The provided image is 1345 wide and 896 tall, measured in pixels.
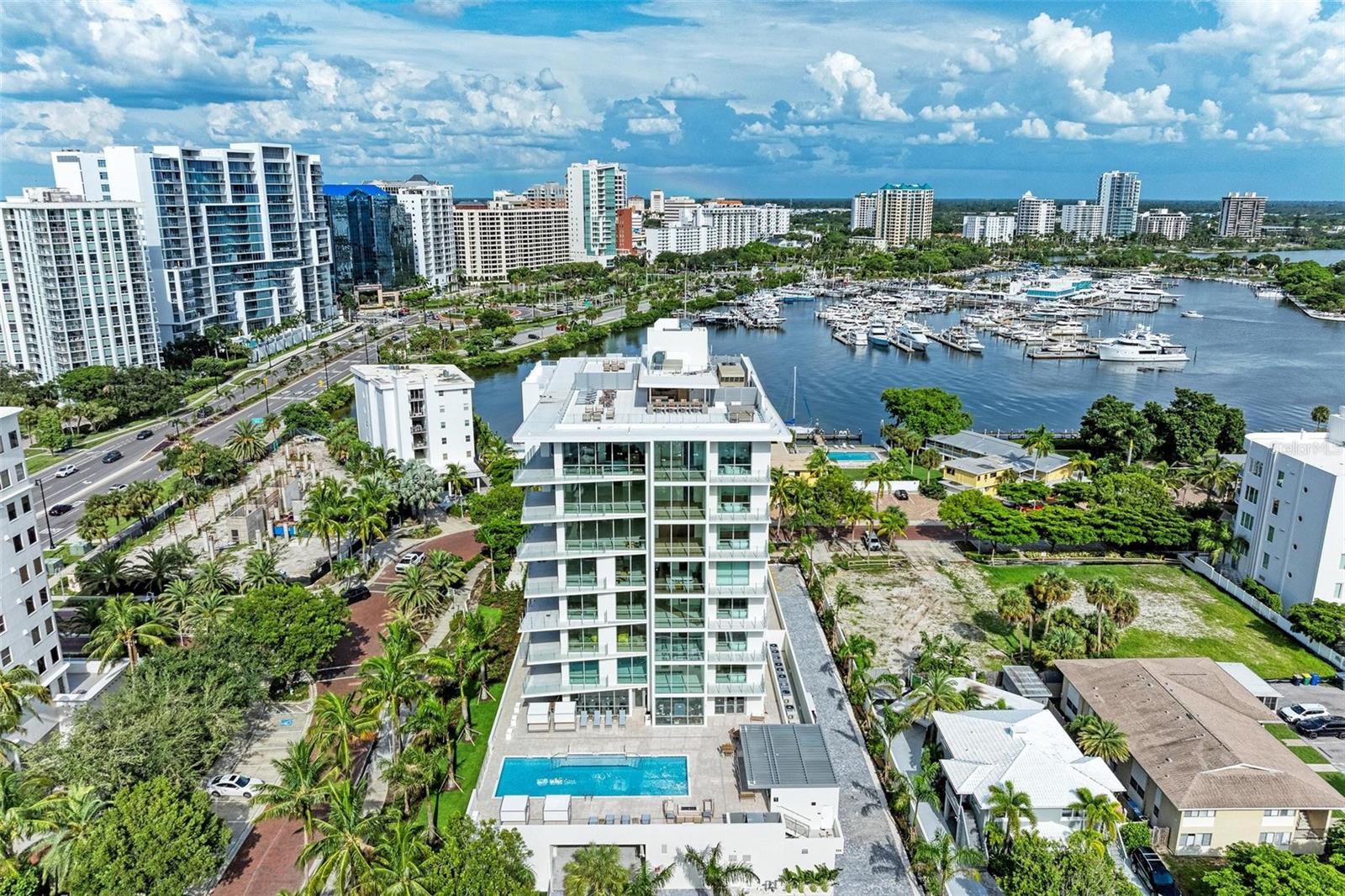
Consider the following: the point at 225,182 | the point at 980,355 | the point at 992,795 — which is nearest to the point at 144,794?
the point at 992,795

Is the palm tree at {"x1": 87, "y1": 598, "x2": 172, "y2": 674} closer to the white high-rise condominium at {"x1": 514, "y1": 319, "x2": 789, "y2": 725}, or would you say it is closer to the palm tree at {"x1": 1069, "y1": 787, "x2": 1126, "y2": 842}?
the white high-rise condominium at {"x1": 514, "y1": 319, "x2": 789, "y2": 725}

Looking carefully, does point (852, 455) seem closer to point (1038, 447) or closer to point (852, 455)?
point (852, 455)

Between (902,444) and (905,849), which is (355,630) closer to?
(905,849)

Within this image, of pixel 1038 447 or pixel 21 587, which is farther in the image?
pixel 1038 447


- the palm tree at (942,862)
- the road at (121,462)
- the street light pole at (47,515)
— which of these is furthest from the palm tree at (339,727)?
the road at (121,462)

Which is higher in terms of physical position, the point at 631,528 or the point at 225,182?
the point at 225,182

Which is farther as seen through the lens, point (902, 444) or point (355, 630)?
point (902, 444)

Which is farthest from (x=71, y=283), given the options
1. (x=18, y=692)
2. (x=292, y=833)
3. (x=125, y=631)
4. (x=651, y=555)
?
(x=651, y=555)
